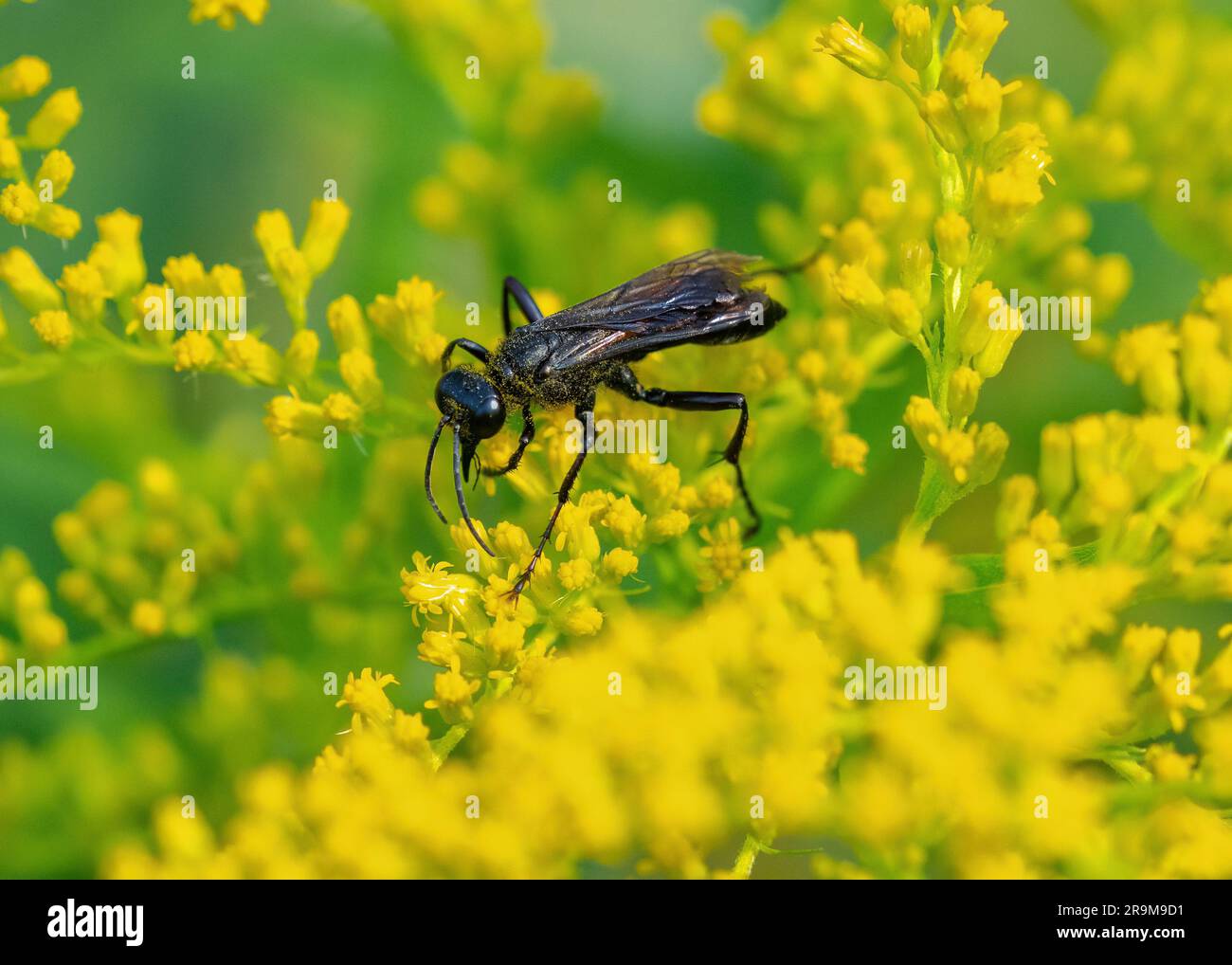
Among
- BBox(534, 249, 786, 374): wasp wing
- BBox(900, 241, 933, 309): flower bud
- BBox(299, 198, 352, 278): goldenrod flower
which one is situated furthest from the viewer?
BBox(534, 249, 786, 374): wasp wing

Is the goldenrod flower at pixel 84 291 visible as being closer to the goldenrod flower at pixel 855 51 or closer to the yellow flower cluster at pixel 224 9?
the yellow flower cluster at pixel 224 9

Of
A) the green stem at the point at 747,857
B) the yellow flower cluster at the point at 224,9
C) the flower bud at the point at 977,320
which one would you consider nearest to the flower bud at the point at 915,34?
the flower bud at the point at 977,320

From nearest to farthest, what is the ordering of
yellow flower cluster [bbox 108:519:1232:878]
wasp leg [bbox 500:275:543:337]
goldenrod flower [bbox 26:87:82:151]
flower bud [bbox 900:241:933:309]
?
yellow flower cluster [bbox 108:519:1232:878] < flower bud [bbox 900:241:933:309] < goldenrod flower [bbox 26:87:82:151] < wasp leg [bbox 500:275:543:337]

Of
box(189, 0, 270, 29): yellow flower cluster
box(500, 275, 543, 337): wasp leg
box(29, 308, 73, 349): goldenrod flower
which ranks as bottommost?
box(29, 308, 73, 349): goldenrod flower

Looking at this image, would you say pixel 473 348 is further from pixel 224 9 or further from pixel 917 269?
pixel 917 269

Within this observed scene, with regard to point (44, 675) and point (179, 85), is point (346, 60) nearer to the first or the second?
point (179, 85)

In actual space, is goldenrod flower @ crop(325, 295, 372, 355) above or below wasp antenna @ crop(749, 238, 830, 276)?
below

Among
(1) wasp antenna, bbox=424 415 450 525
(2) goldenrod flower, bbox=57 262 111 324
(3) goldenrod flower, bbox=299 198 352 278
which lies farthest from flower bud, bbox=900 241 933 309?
(2) goldenrod flower, bbox=57 262 111 324

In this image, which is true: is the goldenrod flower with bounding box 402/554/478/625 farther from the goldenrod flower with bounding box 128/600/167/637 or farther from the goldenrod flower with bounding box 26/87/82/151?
the goldenrod flower with bounding box 26/87/82/151

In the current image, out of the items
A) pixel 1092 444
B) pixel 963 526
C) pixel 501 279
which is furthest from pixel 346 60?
pixel 1092 444

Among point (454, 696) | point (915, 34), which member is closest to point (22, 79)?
point (454, 696)
